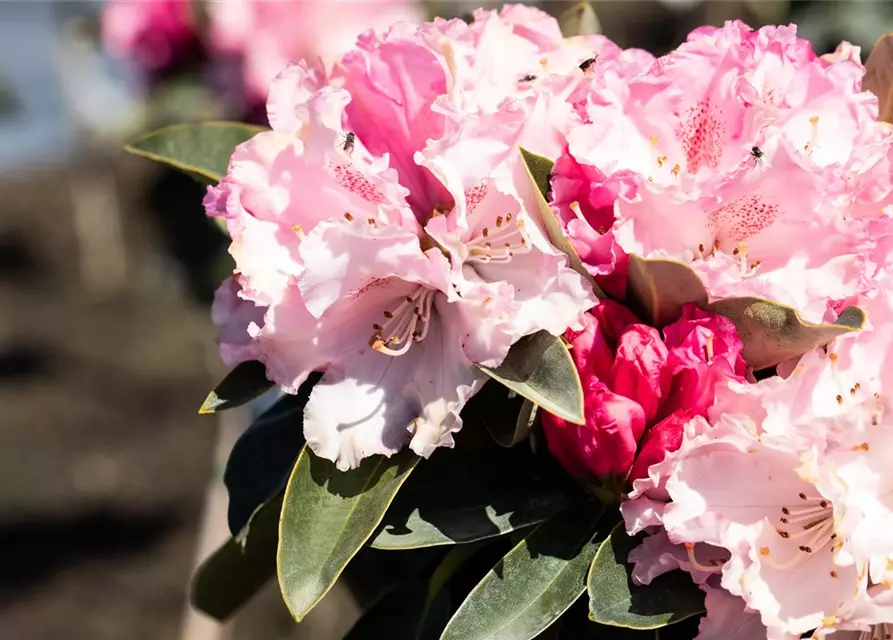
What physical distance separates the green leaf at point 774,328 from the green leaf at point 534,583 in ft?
0.62

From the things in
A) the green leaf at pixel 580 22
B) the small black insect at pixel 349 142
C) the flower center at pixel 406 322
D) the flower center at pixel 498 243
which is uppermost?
the small black insect at pixel 349 142

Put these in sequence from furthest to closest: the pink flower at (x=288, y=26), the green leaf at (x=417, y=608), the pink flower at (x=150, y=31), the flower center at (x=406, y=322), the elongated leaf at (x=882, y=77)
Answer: the pink flower at (x=150, y=31), the pink flower at (x=288, y=26), the green leaf at (x=417, y=608), the elongated leaf at (x=882, y=77), the flower center at (x=406, y=322)

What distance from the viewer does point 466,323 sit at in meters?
0.71

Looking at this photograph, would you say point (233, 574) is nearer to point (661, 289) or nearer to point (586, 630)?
Result: point (586, 630)

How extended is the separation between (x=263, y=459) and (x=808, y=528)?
0.51 metres

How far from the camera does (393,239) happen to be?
672mm

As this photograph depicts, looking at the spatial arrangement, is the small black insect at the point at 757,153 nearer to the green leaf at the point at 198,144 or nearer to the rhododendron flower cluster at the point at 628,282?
the rhododendron flower cluster at the point at 628,282

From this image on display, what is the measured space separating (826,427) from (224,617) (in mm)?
828

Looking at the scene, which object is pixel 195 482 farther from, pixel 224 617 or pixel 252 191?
pixel 252 191

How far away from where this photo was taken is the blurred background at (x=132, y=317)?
2.03 metres

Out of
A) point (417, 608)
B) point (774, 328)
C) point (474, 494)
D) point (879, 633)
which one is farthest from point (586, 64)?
point (417, 608)

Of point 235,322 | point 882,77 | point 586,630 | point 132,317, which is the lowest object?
point 132,317

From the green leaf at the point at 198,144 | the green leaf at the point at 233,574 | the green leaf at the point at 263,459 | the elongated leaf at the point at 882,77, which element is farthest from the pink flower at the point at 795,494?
the green leaf at the point at 198,144

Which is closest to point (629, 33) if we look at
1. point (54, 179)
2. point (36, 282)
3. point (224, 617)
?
point (224, 617)
